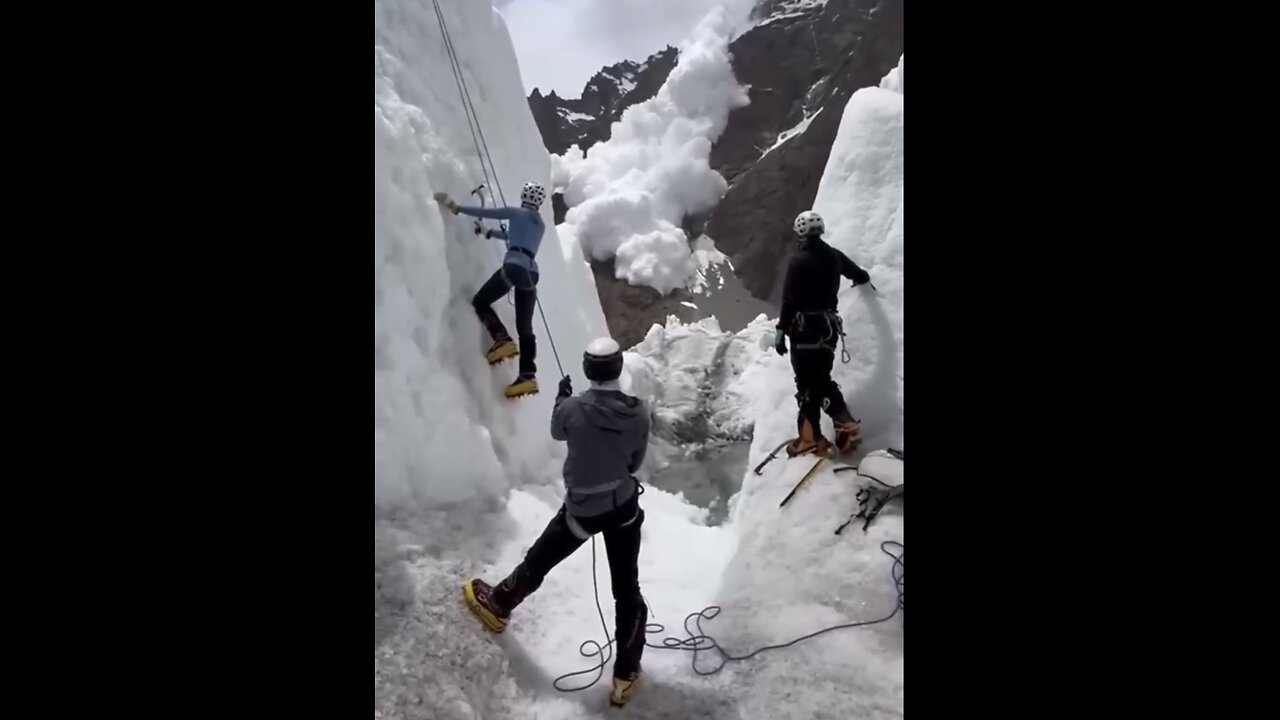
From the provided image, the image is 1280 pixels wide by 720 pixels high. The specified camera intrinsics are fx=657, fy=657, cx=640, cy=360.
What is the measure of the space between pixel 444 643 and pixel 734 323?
18512 mm

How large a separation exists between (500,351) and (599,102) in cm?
2492

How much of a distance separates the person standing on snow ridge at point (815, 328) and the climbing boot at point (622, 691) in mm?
2169

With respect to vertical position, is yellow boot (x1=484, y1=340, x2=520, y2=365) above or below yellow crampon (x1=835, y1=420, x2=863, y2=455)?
above

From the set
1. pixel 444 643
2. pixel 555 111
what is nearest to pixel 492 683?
pixel 444 643

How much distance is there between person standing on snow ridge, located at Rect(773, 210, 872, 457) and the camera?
4.54 metres

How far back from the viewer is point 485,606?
326 cm

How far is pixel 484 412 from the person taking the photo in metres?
4.70

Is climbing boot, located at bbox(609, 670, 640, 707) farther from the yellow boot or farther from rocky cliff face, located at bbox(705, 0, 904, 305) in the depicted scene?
rocky cliff face, located at bbox(705, 0, 904, 305)

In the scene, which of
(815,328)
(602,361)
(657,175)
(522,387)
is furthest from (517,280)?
(657,175)

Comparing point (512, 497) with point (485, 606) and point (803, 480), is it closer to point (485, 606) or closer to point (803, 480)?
point (485, 606)

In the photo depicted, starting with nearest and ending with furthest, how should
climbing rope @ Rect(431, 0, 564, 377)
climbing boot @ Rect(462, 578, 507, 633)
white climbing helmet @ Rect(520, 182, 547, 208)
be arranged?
climbing boot @ Rect(462, 578, 507, 633) < white climbing helmet @ Rect(520, 182, 547, 208) < climbing rope @ Rect(431, 0, 564, 377)

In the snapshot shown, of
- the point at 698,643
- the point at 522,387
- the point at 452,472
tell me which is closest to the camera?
the point at 698,643

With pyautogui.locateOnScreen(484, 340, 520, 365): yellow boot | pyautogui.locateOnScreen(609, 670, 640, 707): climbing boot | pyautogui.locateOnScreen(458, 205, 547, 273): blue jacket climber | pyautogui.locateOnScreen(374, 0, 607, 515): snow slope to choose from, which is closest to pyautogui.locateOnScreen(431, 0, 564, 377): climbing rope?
pyautogui.locateOnScreen(374, 0, 607, 515): snow slope
